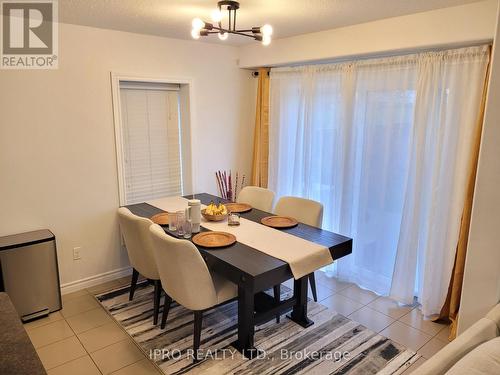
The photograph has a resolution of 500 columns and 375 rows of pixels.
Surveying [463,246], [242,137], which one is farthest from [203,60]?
[463,246]

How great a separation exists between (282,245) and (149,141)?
2111mm

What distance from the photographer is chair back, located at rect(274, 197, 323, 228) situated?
10.3 ft

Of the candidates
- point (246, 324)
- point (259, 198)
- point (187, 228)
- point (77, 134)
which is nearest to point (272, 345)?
point (246, 324)

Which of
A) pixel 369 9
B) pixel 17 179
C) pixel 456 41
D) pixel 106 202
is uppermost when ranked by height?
pixel 369 9

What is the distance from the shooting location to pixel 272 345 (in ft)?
8.72

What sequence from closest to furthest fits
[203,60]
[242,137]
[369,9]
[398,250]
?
[369,9] < [398,250] < [203,60] < [242,137]

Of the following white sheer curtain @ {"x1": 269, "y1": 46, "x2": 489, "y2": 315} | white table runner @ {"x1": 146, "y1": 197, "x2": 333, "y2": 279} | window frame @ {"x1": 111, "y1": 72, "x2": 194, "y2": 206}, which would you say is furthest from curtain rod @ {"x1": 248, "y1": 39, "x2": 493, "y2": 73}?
white table runner @ {"x1": 146, "y1": 197, "x2": 333, "y2": 279}

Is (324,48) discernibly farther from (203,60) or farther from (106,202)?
(106,202)

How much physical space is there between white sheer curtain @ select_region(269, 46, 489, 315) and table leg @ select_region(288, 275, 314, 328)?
934 millimetres

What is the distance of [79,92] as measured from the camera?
10.6ft

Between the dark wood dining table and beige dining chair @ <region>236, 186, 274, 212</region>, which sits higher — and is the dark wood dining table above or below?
below

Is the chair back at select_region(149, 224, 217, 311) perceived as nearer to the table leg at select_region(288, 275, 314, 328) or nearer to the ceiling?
the table leg at select_region(288, 275, 314, 328)

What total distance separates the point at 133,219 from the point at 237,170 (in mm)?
1960

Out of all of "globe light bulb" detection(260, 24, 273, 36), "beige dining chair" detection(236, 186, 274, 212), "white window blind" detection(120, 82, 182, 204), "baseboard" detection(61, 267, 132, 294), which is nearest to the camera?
"globe light bulb" detection(260, 24, 273, 36)
